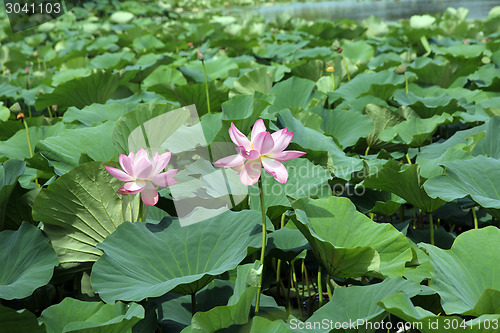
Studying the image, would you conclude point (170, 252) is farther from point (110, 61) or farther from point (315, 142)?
point (110, 61)

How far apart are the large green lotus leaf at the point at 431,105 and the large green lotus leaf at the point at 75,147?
1080mm

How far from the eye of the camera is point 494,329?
70 cm

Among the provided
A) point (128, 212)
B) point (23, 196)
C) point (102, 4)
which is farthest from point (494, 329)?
point (102, 4)

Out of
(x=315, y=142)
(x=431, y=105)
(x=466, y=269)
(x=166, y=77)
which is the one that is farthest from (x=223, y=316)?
(x=166, y=77)

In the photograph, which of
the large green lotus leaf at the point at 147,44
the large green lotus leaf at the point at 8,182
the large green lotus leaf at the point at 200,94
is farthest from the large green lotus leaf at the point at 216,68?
the large green lotus leaf at the point at 8,182

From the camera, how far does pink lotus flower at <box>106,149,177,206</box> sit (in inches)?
36.9

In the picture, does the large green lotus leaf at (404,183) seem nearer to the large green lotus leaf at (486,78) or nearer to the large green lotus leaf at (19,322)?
the large green lotus leaf at (19,322)

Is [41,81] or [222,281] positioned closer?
[222,281]

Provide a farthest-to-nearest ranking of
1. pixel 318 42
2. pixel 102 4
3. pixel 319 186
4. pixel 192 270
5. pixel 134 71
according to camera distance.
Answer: pixel 102 4
pixel 318 42
pixel 134 71
pixel 319 186
pixel 192 270

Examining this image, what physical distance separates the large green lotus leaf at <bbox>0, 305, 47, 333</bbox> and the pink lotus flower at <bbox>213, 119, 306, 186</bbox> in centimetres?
39

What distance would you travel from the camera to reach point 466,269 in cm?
92

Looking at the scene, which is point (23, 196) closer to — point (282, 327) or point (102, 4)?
point (282, 327)

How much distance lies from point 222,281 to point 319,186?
0.38 meters

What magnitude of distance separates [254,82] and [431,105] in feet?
2.50
